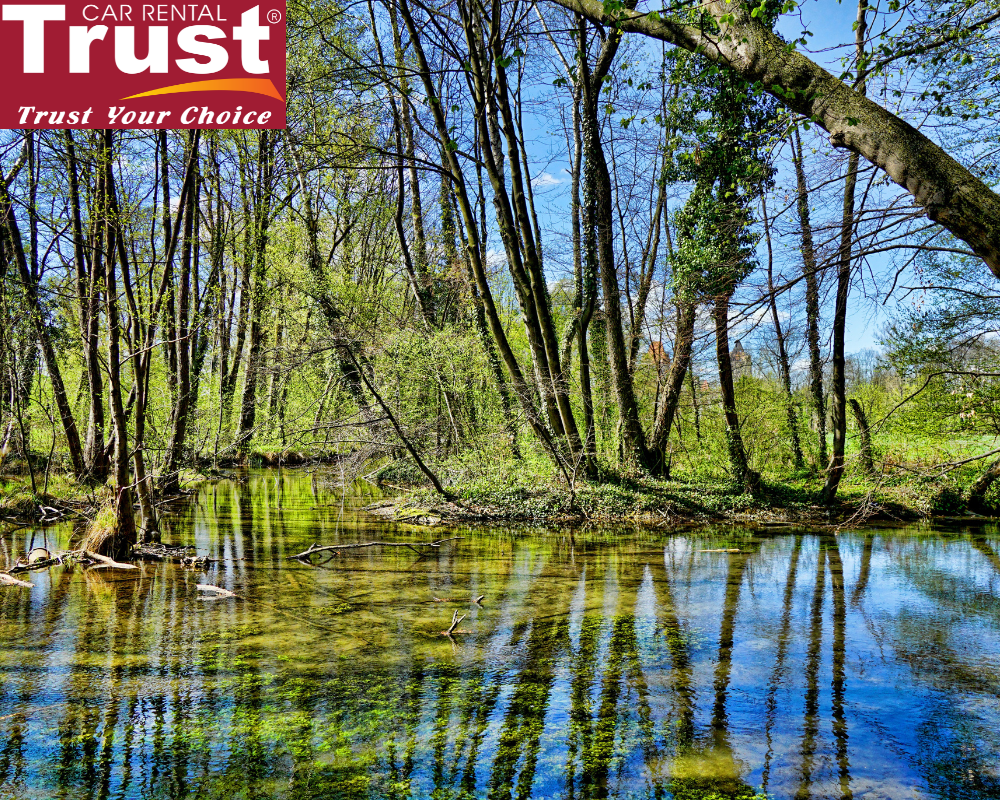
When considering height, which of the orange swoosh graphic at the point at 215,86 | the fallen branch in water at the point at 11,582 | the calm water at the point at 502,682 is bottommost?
the calm water at the point at 502,682

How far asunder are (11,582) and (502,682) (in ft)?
21.6

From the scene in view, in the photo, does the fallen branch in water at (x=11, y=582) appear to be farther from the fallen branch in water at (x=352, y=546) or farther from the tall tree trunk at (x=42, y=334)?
the tall tree trunk at (x=42, y=334)

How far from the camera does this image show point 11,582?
786 centimetres

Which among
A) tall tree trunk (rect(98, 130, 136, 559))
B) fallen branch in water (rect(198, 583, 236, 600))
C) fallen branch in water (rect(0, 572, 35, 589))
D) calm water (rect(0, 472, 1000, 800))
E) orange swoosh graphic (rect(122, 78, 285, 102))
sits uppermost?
orange swoosh graphic (rect(122, 78, 285, 102))

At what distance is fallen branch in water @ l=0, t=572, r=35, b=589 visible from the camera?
307 inches

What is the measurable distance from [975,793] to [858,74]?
4859 millimetres

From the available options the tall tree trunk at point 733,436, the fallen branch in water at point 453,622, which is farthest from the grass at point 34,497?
the tall tree trunk at point 733,436

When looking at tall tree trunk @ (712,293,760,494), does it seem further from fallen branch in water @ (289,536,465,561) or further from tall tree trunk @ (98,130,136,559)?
tall tree trunk @ (98,130,136,559)

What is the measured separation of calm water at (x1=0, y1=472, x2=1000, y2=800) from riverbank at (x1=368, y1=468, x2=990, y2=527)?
3720mm

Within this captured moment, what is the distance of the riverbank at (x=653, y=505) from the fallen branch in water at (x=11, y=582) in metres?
6.82

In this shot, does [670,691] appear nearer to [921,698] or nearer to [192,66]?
[921,698]

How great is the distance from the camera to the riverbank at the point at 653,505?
13.3 m

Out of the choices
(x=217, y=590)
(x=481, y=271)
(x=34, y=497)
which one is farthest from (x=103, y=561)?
(x=481, y=271)

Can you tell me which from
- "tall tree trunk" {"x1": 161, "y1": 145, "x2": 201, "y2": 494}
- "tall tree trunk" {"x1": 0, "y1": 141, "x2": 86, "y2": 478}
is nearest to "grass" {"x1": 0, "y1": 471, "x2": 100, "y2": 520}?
"tall tree trunk" {"x1": 0, "y1": 141, "x2": 86, "y2": 478}
